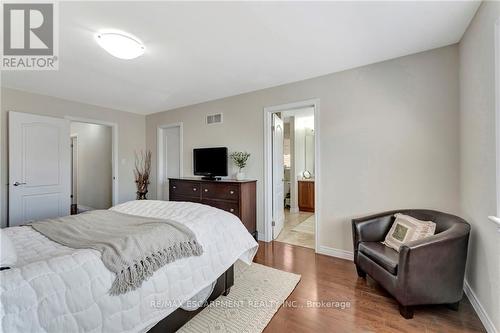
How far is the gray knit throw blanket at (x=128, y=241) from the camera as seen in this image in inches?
46.2

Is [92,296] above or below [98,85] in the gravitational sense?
below

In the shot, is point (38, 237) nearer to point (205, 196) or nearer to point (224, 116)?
point (205, 196)

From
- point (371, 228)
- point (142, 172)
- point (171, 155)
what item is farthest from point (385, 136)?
point (142, 172)

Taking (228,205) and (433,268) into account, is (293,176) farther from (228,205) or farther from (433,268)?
(433,268)

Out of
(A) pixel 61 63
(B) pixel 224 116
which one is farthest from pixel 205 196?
(A) pixel 61 63

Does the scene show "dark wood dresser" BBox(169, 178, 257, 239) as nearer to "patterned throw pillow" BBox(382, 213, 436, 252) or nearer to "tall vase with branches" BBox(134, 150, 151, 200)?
"tall vase with branches" BBox(134, 150, 151, 200)

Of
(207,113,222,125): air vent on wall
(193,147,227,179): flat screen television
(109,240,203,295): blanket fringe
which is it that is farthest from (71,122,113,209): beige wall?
(109,240,203,295): blanket fringe

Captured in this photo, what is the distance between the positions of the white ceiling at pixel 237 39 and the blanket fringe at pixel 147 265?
1.79m

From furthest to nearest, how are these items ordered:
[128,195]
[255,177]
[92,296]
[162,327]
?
1. [128,195]
2. [255,177]
3. [162,327]
4. [92,296]

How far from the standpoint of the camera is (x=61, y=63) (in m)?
2.58

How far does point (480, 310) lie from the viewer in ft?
5.65

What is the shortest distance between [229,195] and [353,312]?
82.6 inches

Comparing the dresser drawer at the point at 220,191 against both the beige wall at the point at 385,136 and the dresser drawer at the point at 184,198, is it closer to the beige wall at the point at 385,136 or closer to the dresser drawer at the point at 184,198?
the dresser drawer at the point at 184,198

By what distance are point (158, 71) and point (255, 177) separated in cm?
207
